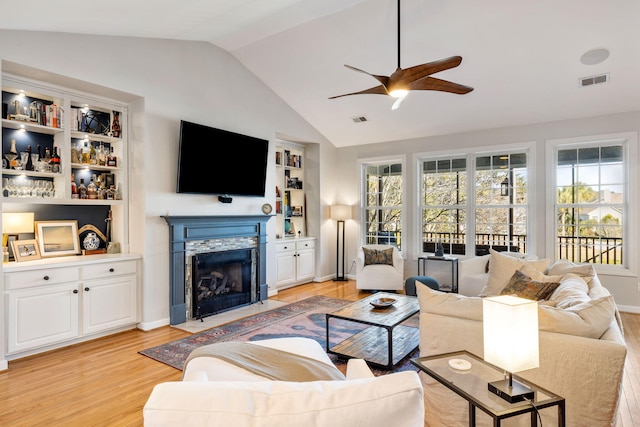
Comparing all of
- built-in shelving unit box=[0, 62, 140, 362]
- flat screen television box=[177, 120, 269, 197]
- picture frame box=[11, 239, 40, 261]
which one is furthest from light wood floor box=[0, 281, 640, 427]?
flat screen television box=[177, 120, 269, 197]

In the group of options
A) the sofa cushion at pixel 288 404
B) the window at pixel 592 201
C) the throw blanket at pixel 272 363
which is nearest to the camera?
the sofa cushion at pixel 288 404

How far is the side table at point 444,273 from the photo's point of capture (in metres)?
6.03

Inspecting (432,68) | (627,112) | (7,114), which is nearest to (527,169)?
(627,112)

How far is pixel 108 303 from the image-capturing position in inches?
155

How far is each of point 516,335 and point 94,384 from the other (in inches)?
121

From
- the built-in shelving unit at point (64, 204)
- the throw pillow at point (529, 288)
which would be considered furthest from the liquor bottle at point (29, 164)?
the throw pillow at point (529, 288)

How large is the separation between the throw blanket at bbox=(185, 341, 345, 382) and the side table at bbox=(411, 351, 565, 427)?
50 cm

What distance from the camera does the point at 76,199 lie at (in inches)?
154

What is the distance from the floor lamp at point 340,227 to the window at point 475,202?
55.2 inches

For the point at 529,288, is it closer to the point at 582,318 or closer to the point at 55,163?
the point at 582,318

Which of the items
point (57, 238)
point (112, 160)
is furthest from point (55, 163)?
point (57, 238)

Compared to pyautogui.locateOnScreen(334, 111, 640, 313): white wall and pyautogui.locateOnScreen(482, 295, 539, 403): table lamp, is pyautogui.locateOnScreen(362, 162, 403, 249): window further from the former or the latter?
pyautogui.locateOnScreen(482, 295, 539, 403): table lamp

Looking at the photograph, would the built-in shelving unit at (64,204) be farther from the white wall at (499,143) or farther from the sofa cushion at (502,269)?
the white wall at (499,143)

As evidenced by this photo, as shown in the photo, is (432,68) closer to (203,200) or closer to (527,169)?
(203,200)
